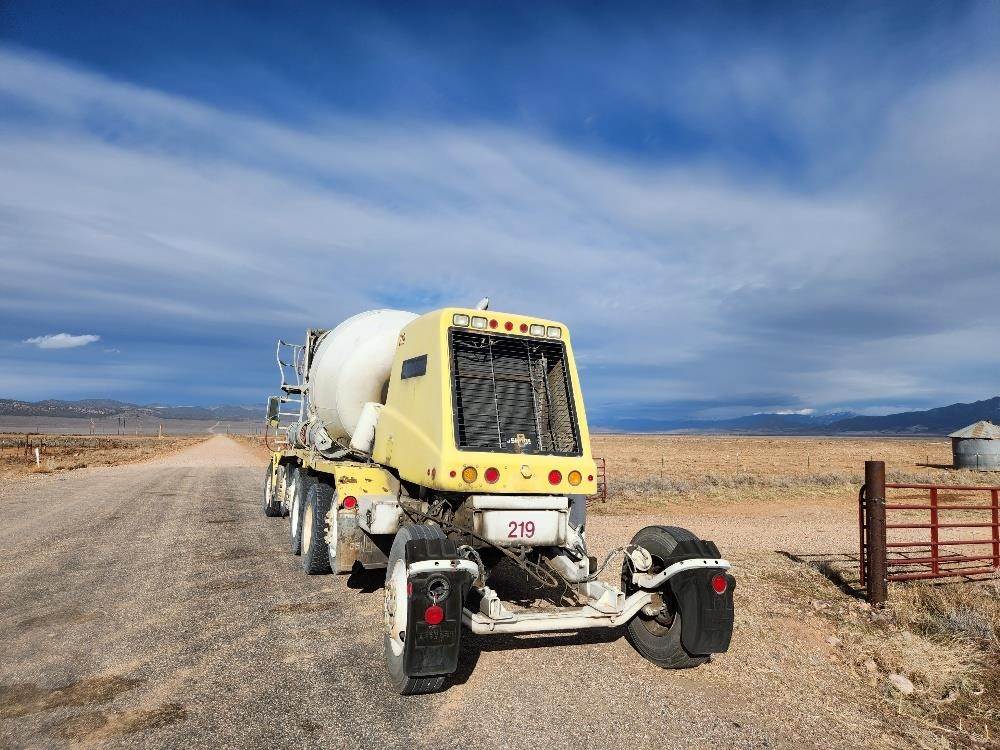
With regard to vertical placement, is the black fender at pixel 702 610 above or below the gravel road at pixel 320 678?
above

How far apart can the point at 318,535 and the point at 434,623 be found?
4790mm

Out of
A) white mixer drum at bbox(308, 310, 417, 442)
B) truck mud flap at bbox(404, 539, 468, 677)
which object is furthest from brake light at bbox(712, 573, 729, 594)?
white mixer drum at bbox(308, 310, 417, 442)

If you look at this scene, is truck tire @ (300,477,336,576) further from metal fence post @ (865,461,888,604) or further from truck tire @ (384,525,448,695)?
metal fence post @ (865,461,888,604)

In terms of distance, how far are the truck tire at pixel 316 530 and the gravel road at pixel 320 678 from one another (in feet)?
0.76

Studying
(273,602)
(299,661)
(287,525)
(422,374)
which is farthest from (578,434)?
(287,525)

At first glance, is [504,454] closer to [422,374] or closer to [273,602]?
[422,374]

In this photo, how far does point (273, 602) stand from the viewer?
7934mm

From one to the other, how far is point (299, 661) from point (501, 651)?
6.40 feet

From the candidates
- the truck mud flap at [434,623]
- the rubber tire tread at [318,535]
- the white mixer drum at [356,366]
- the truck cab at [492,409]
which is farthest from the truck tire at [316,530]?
the truck mud flap at [434,623]

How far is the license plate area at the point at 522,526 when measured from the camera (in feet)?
20.4

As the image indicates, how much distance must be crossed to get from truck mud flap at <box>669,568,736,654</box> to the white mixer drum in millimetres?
5360

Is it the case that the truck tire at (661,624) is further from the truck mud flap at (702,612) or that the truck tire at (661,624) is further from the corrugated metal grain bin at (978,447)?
the corrugated metal grain bin at (978,447)

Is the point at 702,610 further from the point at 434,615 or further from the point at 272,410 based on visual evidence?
the point at 272,410

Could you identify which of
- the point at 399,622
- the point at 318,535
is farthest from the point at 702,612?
the point at 318,535
